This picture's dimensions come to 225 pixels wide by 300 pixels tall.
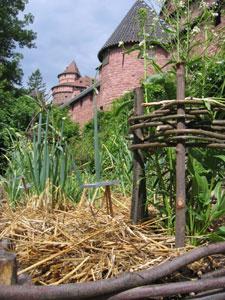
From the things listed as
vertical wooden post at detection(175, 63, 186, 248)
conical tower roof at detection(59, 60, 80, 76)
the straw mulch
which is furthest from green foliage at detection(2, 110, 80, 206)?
conical tower roof at detection(59, 60, 80, 76)

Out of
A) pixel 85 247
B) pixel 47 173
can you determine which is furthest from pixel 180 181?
pixel 47 173

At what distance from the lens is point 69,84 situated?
5225cm

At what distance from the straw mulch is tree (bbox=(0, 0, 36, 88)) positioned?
18.8m

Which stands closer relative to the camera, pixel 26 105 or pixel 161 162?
pixel 161 162

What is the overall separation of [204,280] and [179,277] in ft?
0.22

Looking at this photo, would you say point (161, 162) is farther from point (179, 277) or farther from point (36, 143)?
point (36, 143)

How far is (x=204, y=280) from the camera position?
0.81 metres

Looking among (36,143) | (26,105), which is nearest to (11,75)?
(26,105)

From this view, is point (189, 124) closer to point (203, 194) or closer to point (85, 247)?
point (203, 194)

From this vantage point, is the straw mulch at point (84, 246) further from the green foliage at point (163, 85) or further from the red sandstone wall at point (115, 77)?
the red sandstone wall at point (115, 77)

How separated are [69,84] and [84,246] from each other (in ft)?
171

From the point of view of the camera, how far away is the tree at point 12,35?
19.8 meters

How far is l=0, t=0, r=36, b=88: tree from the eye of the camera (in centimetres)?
1979

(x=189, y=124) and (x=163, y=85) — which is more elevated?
(x=163, y=85)
